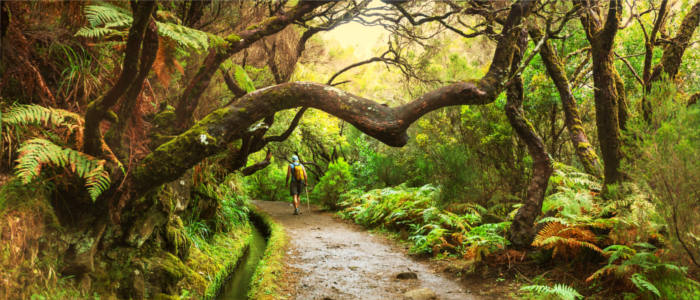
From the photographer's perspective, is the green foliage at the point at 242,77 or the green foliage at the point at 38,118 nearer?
the green foliage at the point at 38,118

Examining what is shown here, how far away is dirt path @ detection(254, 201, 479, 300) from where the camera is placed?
5.15 metres

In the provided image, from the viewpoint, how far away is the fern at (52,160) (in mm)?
2617

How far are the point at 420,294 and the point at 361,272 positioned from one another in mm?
1573

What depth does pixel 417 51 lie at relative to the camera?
32.6 ft

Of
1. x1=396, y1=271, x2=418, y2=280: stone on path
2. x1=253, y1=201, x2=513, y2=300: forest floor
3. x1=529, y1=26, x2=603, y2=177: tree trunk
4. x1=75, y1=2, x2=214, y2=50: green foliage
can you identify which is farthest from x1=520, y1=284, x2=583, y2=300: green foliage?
x1=75, y1=2, x2=214, y2=50: green foliage

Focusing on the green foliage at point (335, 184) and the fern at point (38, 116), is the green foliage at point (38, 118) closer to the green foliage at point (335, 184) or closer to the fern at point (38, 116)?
the fern at point (38, 116)

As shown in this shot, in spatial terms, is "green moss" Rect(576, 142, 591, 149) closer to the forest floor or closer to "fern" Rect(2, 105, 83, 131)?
the forest floor

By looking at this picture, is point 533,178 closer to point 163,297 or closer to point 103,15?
point 163,297

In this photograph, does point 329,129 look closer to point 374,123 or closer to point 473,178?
point 473,178

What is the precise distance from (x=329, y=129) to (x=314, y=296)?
12186 millimetres

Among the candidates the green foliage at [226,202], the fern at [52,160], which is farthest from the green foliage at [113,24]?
the green foliage at [226,202]

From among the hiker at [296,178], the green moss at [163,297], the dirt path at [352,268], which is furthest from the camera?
the hiker at [296,178]

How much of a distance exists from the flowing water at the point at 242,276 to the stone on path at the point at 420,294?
8.24ft

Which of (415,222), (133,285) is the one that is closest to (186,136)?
(133,285)
